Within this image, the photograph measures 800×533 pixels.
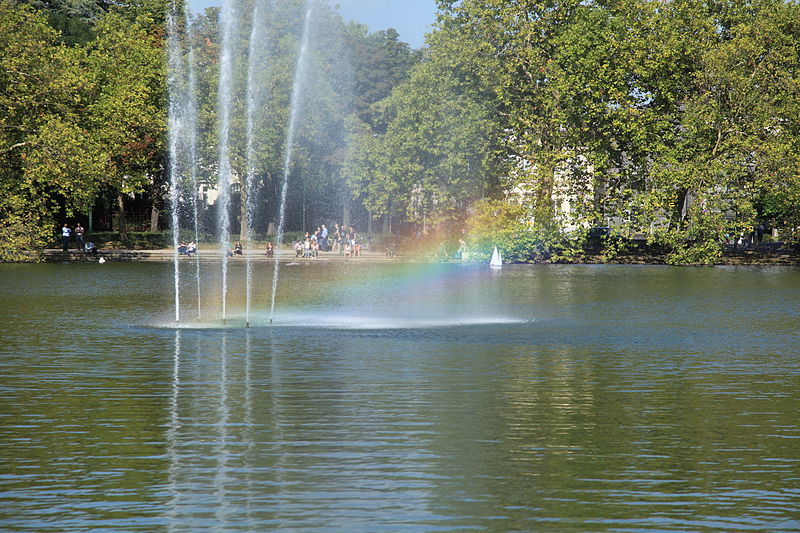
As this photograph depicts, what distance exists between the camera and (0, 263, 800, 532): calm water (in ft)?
37.4

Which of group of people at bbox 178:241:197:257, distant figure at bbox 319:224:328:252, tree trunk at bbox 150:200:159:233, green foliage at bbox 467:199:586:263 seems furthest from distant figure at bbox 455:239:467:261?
tree trunk at bbox 150:200:159:233

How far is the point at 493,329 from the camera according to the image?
29625 mm

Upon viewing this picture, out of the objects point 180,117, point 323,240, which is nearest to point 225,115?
point 323,240

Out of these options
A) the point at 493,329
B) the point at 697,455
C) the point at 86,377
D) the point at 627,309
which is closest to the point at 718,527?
the point at 697,455

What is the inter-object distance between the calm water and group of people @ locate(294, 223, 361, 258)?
45.1m

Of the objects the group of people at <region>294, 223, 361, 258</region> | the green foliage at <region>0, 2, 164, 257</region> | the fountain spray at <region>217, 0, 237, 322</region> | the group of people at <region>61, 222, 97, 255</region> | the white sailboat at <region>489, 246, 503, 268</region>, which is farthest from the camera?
the group of people at <region>294, 223, 361, 258</region>

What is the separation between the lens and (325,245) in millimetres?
88562

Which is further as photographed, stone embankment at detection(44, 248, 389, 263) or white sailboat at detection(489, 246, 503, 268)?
stone embankment at detection(44, 248, 389, 263)

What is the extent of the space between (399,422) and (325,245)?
7284 centimetres

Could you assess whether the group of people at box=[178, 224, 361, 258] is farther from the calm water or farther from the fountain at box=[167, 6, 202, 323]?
the calm water

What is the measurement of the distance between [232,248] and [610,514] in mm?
77655

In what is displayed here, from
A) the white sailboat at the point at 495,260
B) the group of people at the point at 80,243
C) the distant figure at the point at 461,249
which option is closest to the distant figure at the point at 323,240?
the distant figure at the point at 461,249

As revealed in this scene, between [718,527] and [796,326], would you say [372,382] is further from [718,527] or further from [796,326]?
[796,326]

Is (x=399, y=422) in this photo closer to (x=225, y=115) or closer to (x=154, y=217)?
(x=225, y=115)
